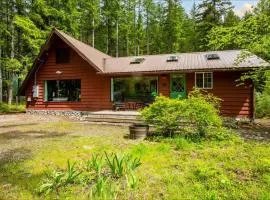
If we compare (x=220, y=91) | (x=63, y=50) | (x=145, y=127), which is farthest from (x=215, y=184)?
(x=63, y=50)

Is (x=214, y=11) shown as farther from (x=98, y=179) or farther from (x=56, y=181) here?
(x=56, y=181)

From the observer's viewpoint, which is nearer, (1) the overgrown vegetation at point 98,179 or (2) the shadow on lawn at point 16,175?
(1) the overgrown vegetation at point 98,179

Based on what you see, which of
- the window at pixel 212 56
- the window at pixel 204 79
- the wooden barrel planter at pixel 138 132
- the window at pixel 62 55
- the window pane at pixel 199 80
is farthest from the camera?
the window at pixel 62 55

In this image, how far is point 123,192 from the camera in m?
4.29

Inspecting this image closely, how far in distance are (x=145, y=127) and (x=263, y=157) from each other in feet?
12.8

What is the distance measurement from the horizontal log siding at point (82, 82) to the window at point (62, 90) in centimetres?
32

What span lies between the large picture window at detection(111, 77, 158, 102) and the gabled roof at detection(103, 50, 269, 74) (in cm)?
86

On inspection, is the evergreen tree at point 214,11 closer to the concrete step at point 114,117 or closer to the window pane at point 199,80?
the window pane at point 199,80

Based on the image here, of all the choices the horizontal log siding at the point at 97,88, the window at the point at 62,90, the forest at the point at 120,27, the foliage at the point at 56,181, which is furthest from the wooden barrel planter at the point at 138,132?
the window at the point at 62,90

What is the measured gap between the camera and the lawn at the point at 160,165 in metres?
4.30

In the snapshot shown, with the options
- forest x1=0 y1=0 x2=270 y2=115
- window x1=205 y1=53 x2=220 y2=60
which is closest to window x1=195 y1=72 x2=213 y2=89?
window x1=205 y1=53 x2=220 y2=60

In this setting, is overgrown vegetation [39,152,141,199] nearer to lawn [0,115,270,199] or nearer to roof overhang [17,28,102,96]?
lawn [0,115,270,199]

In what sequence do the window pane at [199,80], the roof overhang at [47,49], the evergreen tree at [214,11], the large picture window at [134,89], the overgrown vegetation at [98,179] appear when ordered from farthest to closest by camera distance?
the evergreen tree at [214,11] → the large picture window at [134,89] → the roof overhang at [47,49] → the window pane at [199,80] → the overgrown vegetation at [98,179]

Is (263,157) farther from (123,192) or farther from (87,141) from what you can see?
(87,141)
